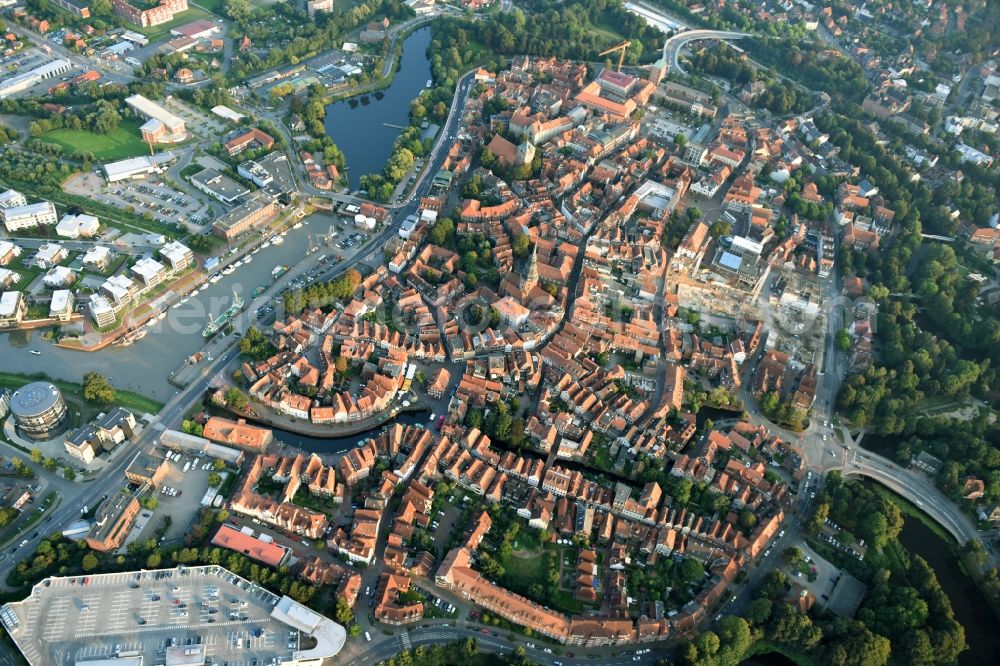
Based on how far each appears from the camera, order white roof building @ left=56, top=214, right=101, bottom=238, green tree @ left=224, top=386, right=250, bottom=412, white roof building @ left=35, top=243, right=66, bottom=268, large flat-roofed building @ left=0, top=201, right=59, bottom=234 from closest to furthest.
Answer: green tree @ left=224, top=386, right=250, bottom=412 → white roof building @ left=35, top=243, right=66, bottom=268 → large flat-roofed building @ left=0, top=201, right=59, bottom=234 → white roof building @ left=56, top=214, right=101, bottom=238

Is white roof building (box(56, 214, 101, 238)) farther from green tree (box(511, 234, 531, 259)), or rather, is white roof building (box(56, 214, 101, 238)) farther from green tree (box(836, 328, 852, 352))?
green tree (box(836, 328, 852, 352))

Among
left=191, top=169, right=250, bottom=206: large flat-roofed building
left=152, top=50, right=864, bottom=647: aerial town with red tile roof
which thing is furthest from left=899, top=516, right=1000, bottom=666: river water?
left=191, top=169, right=250, bottom=206: large flat-roofed building

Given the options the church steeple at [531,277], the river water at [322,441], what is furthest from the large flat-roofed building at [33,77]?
the church steeple at [531,277]

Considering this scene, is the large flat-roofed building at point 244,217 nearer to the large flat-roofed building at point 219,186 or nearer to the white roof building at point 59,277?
the large flat-roofed building at point 219,186

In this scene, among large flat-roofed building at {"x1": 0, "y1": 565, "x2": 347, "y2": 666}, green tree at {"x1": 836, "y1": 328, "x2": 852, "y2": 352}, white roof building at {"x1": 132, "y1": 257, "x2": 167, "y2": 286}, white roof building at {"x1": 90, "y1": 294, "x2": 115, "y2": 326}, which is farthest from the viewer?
green tree at {"x1": 836, "y1": 328, "x2": 852, "y2": 352}

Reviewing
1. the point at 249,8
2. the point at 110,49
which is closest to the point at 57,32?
the point at 110,49

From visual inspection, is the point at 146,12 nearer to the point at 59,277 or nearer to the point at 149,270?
the point at 59,277
